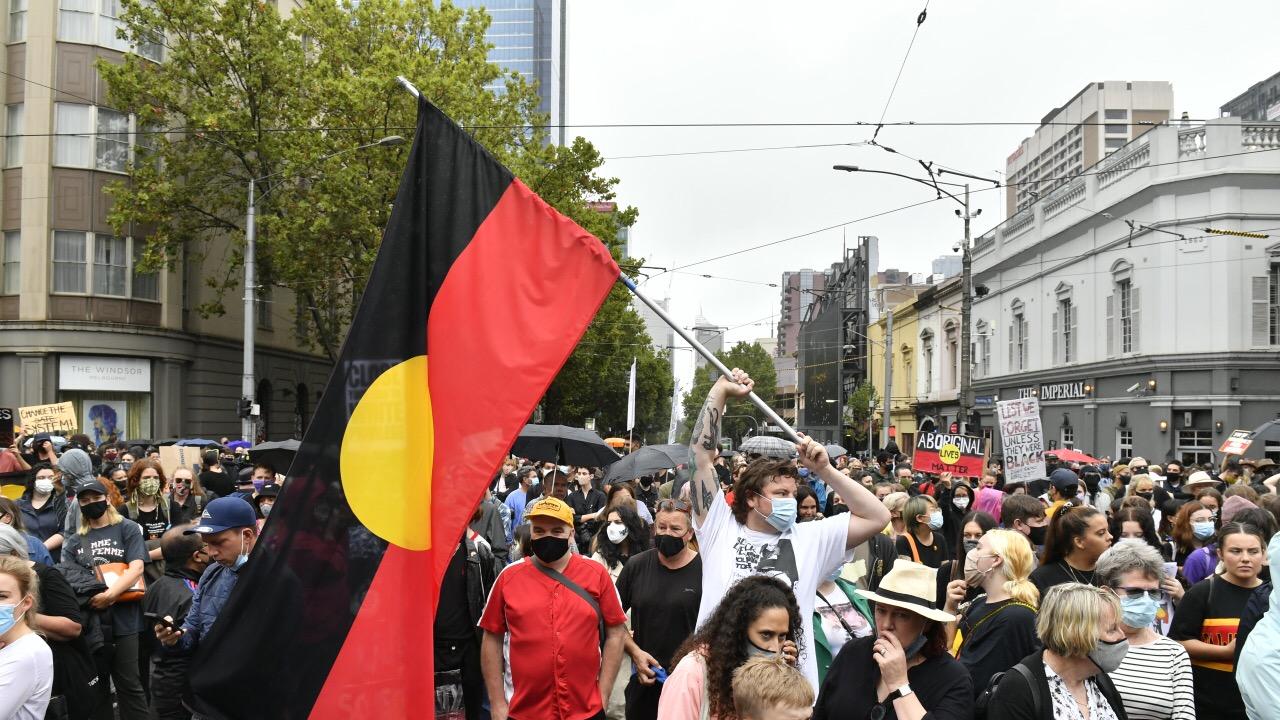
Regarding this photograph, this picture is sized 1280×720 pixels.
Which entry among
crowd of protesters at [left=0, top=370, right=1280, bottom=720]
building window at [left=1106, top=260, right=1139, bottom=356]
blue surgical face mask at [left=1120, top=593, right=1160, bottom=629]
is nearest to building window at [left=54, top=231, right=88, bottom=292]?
crowd of protesters at [left=0, top=370, right=1280, bottom=720]

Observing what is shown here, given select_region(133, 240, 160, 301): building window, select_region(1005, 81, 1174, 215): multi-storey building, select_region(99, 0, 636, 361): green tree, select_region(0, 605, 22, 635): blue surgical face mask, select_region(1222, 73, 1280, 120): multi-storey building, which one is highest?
select_region(1005, 81, 1174, 215): multi-storey building

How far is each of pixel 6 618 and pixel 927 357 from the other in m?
55.0

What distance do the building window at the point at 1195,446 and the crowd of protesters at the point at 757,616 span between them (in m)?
22.3

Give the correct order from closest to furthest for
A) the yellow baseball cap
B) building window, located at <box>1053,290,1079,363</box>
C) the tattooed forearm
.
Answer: the yellow baseball cap
the tattooed forearm
building window, located at <box>1053,290,1079,363</box>

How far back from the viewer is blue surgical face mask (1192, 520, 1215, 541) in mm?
7531

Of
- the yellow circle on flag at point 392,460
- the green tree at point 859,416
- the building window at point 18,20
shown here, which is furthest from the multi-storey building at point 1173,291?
the building window at point 18,20

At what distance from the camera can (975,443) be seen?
54.4ft

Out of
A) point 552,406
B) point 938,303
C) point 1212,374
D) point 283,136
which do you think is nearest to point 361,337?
point 283,136

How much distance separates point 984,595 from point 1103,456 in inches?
1161

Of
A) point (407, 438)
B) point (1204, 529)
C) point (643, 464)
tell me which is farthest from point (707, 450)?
point (643, 464)

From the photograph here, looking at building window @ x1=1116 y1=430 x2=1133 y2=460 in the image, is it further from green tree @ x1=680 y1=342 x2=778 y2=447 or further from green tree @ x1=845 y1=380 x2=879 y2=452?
green tree @ x1=680 y1=342 x2=778 y2=447

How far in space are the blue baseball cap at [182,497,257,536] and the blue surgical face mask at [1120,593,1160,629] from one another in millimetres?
4152

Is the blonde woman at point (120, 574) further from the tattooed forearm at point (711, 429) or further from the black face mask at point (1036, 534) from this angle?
the black face mask at point (1036, 534)

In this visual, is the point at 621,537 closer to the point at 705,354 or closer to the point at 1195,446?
the point at 705,354
